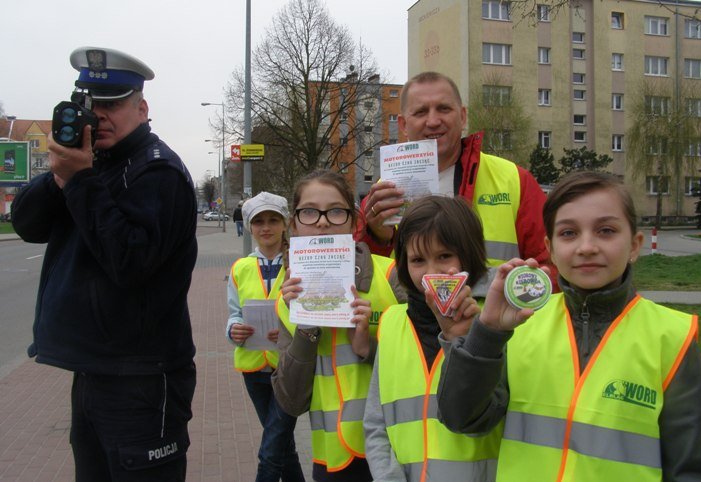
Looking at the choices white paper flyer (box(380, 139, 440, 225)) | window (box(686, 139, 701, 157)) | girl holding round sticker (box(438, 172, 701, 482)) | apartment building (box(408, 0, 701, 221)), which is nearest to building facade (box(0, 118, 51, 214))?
apartment building (box(408, 0, 701, 221))

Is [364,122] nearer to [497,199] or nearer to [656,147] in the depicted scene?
[656,147]

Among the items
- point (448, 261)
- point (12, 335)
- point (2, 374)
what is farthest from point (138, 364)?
point (12, 335)

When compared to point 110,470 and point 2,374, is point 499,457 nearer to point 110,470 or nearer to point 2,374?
point 110,470

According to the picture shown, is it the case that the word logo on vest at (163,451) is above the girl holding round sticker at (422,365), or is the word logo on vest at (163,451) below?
below

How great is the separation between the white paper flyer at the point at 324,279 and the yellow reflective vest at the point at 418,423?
0.79 feet

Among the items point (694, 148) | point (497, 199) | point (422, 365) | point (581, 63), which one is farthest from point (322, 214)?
point (581, 63)

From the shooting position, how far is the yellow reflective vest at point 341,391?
2561mm

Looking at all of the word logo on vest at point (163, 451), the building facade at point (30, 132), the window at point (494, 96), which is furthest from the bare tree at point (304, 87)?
the building facade at point (30, 132)

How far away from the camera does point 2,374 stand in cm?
782

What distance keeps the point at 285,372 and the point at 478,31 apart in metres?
51.0

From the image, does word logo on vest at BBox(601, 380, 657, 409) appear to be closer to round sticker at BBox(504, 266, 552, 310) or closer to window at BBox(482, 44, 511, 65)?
round sticker at BBox(504, 266, 552, 310)

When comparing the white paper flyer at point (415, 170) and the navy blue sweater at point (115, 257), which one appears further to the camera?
the white paper flyer at point (415, 170)

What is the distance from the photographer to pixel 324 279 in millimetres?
2566

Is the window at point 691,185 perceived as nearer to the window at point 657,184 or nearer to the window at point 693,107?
the window at point 657,184
